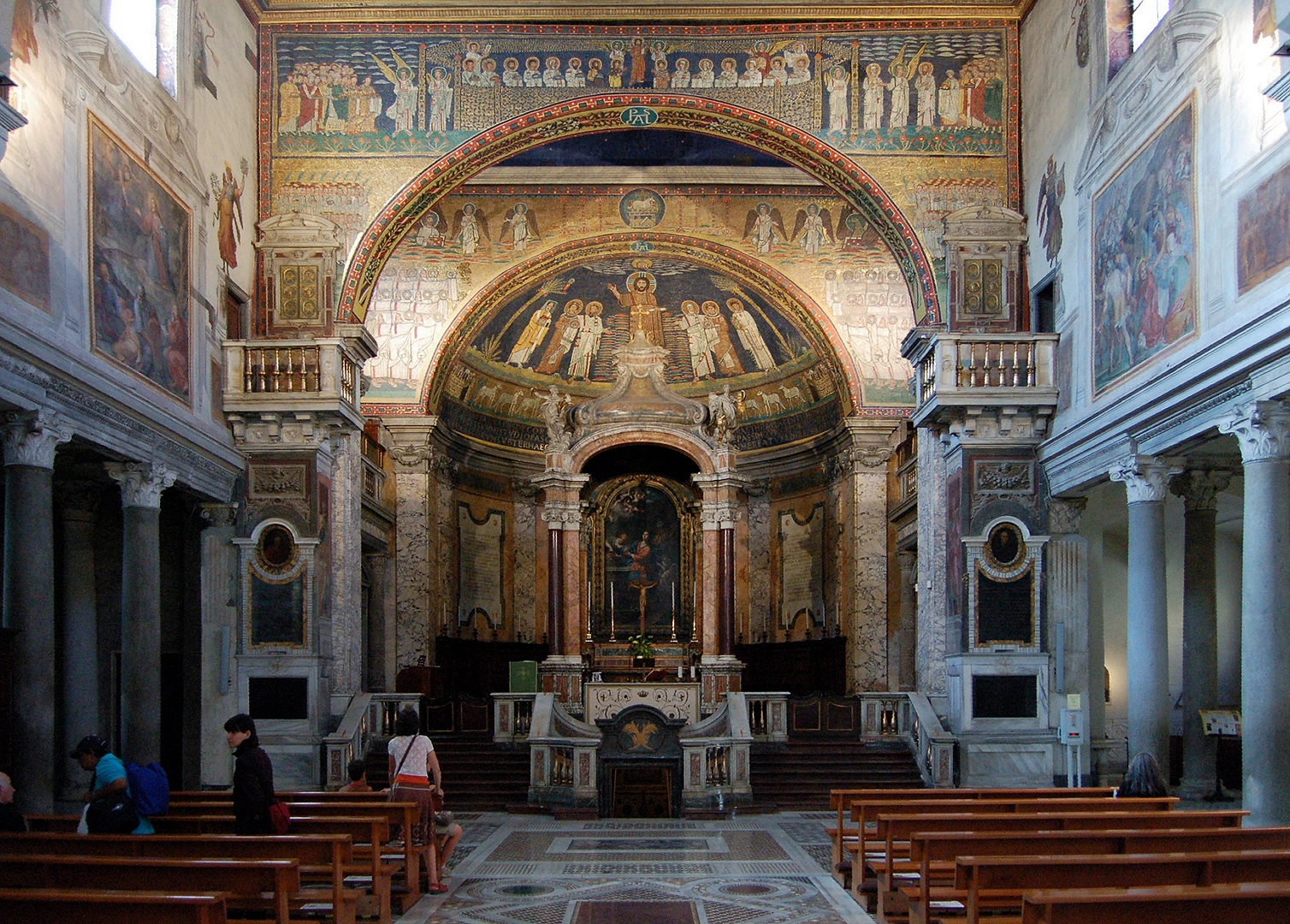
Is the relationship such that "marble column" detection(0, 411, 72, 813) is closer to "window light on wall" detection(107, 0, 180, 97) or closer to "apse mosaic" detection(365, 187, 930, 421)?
"window light on wall" detection(107, 0, 180, 97)

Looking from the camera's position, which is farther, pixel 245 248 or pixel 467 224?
pixel 467 224

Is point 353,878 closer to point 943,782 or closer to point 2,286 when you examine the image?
point 2,286

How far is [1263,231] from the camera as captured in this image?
1397cm

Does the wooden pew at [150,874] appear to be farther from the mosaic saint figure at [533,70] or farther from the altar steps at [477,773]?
the mosaic saint figure at [533,70]

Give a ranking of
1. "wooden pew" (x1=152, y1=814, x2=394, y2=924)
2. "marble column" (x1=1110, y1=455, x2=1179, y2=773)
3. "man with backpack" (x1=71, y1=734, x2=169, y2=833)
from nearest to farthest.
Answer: "man with backpack" (x1=71, y1=734, x2=169, y2=833) < "wooden pew" (x1=152, y1=814, x2=394, y2=924) < "marble column" (x1=1110, y1=455, x2=1179, y2=773)

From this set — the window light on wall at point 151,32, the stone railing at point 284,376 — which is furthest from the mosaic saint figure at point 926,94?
the window light on wall at point 151,32

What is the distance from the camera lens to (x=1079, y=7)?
770 inches

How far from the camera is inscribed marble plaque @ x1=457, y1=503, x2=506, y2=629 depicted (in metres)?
32.2

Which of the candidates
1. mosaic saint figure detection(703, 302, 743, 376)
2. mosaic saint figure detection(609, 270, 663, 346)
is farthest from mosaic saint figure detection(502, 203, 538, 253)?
mosaic saint figure detection(703, 302, 743, 376)

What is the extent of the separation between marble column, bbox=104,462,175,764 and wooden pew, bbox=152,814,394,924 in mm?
6189

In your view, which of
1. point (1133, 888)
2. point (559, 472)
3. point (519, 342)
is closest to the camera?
point (1133, 888)

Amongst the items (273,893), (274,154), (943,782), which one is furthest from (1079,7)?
(273,893)

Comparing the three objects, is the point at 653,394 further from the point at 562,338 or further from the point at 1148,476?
the point at 1148,476

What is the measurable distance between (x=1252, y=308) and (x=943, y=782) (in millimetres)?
9177
